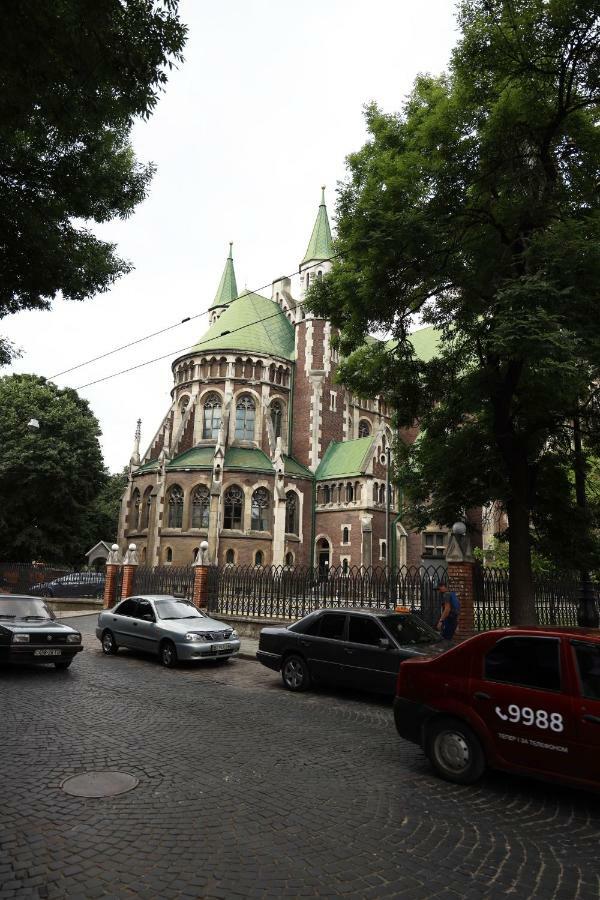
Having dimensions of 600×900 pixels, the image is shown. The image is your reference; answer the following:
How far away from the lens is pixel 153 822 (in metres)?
4.49

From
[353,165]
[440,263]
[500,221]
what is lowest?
[440,263]

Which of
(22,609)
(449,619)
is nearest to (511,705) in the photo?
(449,619)

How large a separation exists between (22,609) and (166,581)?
9.80 meters

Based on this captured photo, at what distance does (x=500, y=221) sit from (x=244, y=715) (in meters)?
10.4

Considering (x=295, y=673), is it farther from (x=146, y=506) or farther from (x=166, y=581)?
(x=146, y=506)

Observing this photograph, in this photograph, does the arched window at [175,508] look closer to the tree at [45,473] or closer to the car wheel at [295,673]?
the tree at [45,473]

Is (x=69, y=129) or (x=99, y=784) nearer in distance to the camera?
(x=99, y=784)

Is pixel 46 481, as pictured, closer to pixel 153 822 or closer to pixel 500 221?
pixel 500 221

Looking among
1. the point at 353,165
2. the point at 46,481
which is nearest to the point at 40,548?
the point at 46,481

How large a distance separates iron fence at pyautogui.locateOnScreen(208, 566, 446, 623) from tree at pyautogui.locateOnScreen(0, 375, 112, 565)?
77.8 ft

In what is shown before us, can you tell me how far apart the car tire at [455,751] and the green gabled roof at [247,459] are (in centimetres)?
3388

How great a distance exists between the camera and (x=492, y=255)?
11922mm

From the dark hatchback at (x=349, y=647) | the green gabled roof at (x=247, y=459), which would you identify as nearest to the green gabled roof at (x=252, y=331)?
the green gabled roof at (x=247, y=459)

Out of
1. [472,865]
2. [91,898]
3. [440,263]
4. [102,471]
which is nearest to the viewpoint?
[91,898]
